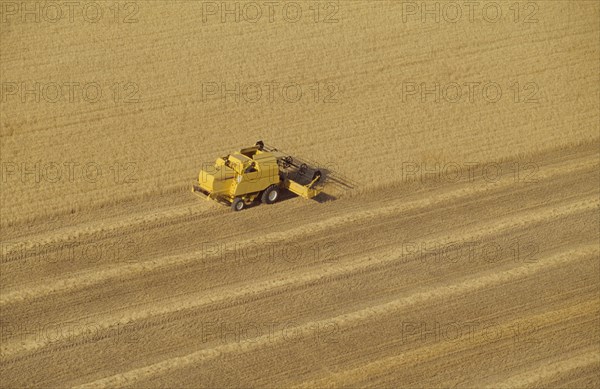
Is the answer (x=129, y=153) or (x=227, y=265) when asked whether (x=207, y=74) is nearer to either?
(x=129, y=153)

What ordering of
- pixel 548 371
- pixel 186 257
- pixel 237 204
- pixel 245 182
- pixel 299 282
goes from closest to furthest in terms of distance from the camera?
1. pixel 548 371
2. pixel 299 282
3. pixel 186 257
4. pixel 245 182
5. pixel 237 204

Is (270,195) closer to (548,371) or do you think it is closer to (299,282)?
(299,282)

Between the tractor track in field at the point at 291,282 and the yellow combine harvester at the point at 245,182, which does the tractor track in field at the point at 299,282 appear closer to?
the tractor track in field at the point at 291,282

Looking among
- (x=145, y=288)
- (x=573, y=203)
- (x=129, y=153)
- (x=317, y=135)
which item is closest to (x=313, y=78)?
(x=317, y=135)

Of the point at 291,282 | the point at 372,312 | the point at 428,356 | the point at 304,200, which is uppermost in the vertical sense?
the point at 304,200

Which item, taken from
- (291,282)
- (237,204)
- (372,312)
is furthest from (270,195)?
(372,312)
